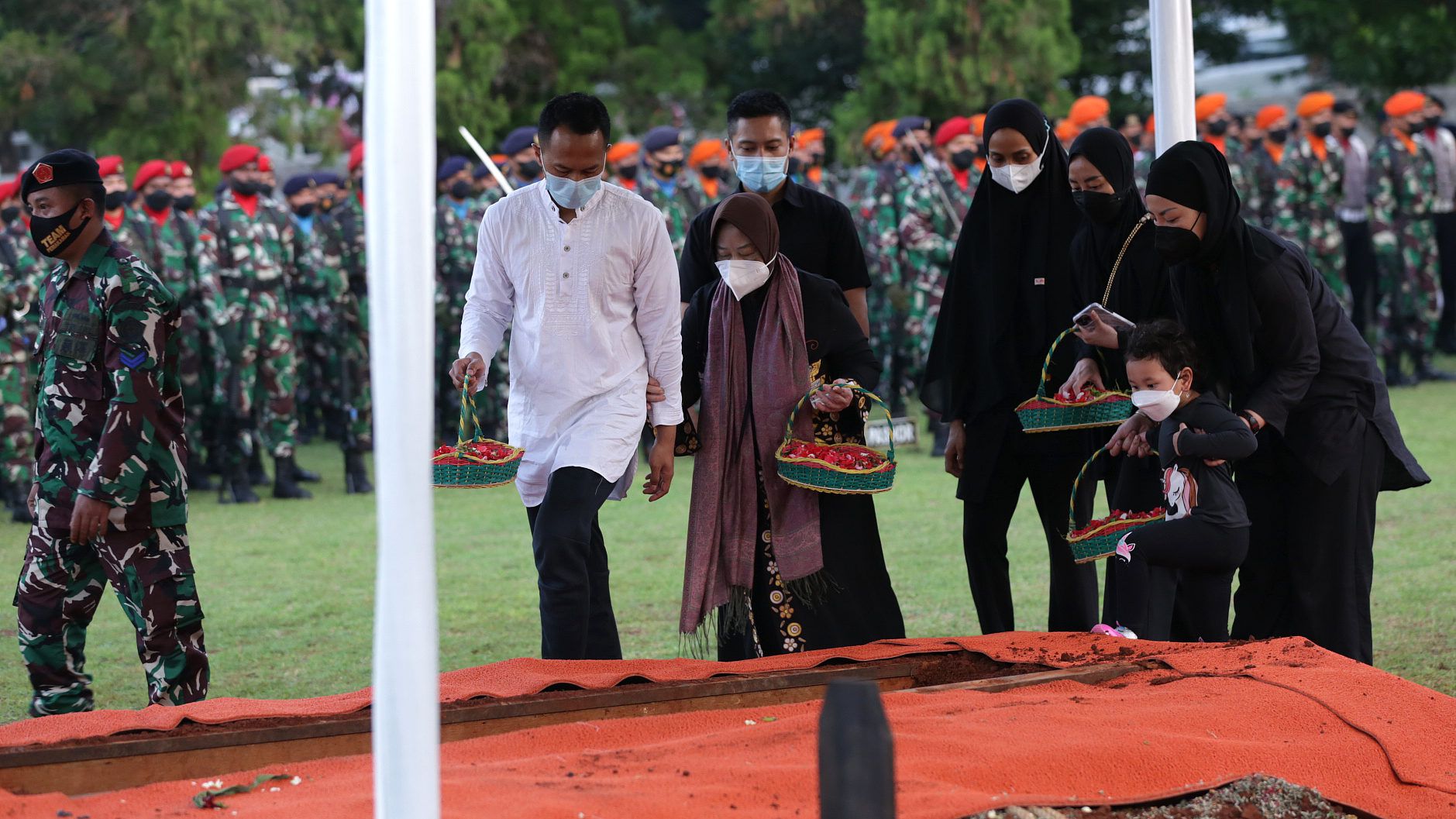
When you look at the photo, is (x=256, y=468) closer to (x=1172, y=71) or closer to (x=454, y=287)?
(x=454, y=287)

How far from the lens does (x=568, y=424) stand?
16.3 ft

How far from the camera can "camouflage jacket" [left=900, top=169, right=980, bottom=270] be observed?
39.8ft

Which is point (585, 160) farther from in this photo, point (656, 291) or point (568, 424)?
point (568, 424)

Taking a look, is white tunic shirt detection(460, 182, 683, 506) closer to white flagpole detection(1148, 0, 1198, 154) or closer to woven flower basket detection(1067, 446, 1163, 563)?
woven flower basket detection(1067, 446, 1163, 563)

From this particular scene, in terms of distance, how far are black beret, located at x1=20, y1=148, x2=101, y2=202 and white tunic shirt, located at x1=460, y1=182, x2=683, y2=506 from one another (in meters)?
1.16

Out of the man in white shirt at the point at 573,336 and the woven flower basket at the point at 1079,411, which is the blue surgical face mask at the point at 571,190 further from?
the woven flower basket at the point at 1079,411

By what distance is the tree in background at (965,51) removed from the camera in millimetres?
17328

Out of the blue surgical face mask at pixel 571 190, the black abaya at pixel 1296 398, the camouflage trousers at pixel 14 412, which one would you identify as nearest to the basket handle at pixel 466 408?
the blue surgical face mask at pixel 571 190

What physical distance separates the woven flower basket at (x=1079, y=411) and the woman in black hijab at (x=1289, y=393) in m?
0.13

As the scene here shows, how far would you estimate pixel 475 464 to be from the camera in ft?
15.6

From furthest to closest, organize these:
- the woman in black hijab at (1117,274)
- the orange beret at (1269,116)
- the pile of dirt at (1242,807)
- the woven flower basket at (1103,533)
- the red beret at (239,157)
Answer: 1. the orange beret at (1269,116)
2. the red beret at (239,157)
3. the woman in black hijab at (1117,274)
4. the woven flower basket at (1103,533)
5. the pile of dirt at (1242,807)

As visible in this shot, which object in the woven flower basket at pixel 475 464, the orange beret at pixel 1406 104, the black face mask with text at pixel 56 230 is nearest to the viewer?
the woven flower basket at pixel 475 464

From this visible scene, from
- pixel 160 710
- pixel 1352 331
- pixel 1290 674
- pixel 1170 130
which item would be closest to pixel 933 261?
pixel 1170 130

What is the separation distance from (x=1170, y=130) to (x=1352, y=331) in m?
1.07
